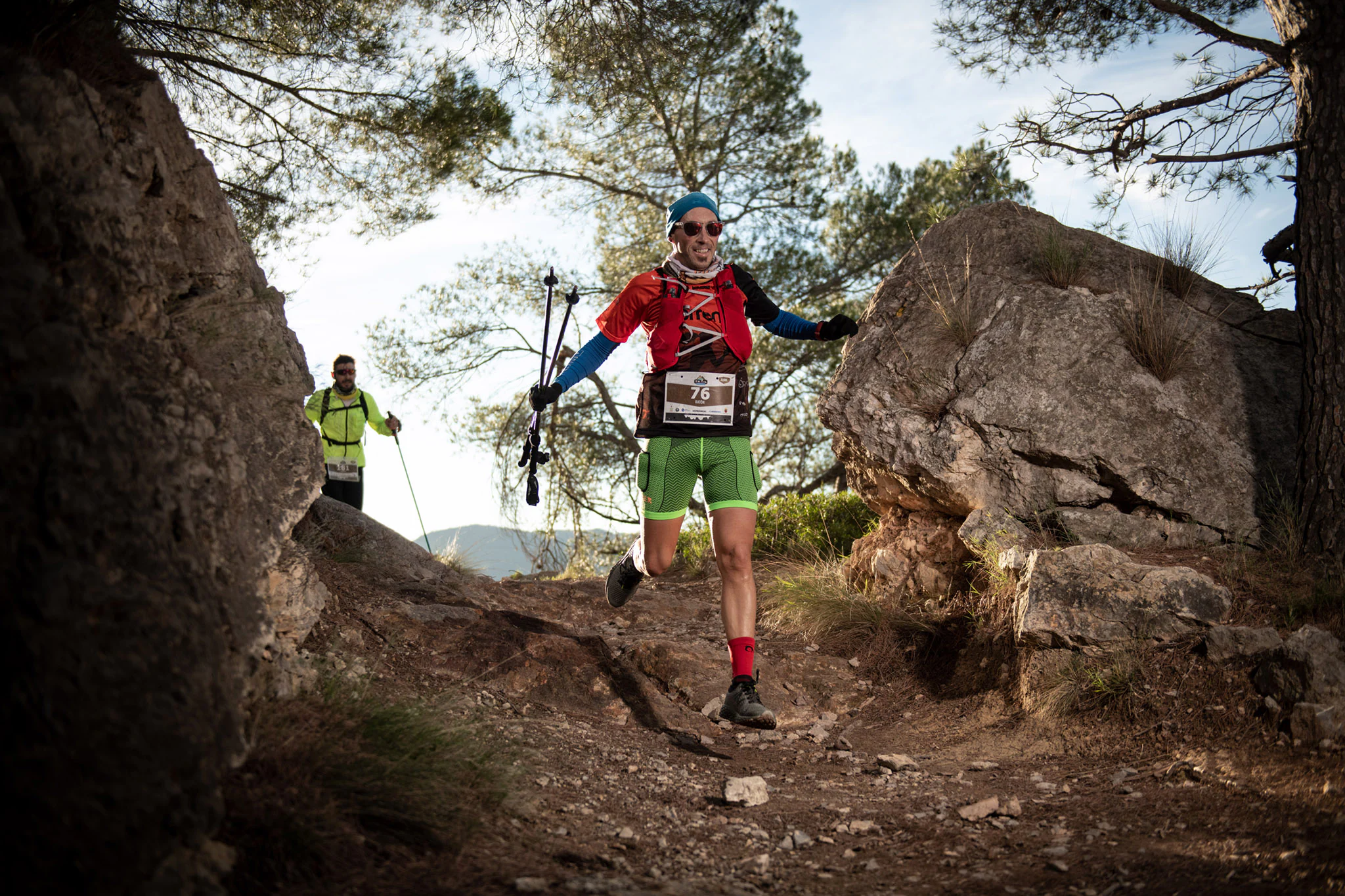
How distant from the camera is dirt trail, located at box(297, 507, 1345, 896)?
9.27ft

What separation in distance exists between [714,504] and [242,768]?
2450 mm

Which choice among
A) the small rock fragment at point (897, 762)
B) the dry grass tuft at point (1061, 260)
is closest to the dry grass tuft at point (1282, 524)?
the dry grass tuft at point (1061, 260)

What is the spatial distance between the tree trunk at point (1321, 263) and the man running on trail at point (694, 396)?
10.3ft

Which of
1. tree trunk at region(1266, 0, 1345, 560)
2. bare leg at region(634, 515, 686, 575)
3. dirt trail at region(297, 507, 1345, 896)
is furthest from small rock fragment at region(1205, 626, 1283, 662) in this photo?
bare leg at region(634, 515, 686, 575)

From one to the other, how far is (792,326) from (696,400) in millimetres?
817

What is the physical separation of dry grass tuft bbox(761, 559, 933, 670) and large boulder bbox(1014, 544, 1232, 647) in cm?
106

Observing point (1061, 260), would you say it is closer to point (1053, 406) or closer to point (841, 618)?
point (1053, 406)

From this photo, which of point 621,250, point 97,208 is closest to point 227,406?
point 97,208

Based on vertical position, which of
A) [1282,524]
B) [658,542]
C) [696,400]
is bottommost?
[658,542]

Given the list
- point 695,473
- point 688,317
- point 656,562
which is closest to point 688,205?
point 688,317

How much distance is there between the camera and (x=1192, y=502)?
5.11m

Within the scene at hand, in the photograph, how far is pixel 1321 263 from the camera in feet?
16.4

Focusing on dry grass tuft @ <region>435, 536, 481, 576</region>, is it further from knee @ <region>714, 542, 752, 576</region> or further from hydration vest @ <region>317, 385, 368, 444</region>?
knee @ <region>714, 542, 752, 576</region>

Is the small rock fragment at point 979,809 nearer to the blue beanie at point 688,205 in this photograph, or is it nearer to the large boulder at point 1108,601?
the large boulder at point 1108,601
